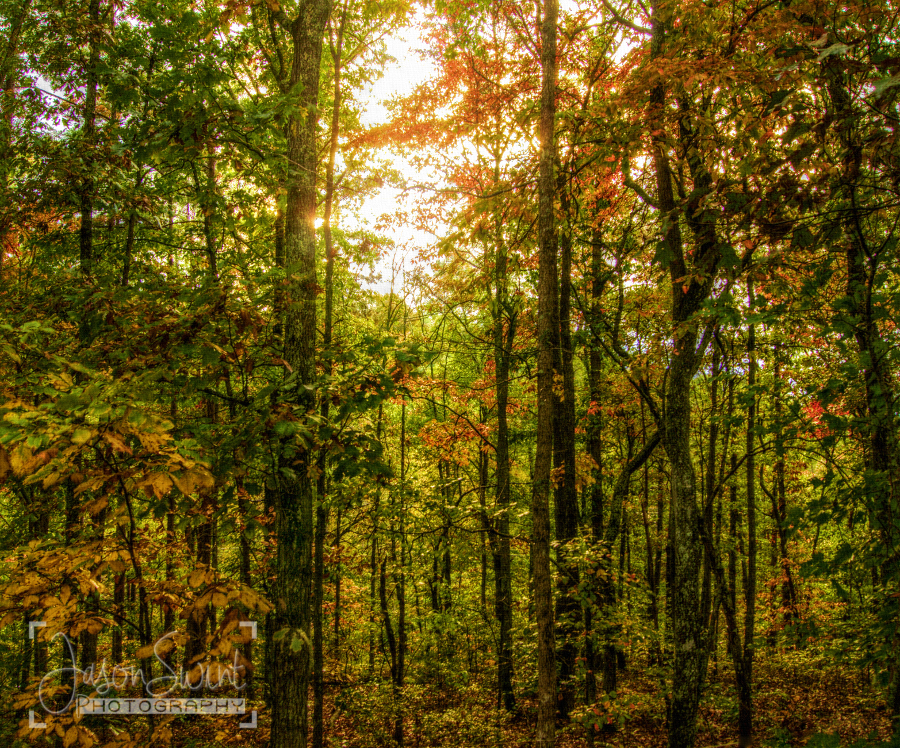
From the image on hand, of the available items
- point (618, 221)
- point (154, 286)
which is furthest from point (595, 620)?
point (154, 286)

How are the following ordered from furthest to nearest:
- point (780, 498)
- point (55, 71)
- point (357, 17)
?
point (780, 498), point (357, 17), point (55, 71)

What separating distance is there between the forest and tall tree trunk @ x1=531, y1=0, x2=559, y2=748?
0.12 feet

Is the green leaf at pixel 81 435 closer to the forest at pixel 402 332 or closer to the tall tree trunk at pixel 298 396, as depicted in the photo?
the forest at pixel 402 332

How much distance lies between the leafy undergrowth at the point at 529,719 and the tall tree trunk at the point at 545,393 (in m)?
5.31

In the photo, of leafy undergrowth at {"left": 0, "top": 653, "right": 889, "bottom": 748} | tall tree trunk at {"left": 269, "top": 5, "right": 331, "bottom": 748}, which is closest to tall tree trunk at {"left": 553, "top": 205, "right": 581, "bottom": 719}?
leafy undergrowth at {"left": 0, "top": 653, "right": 889, "bottom": 748}

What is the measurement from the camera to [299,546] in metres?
4.35

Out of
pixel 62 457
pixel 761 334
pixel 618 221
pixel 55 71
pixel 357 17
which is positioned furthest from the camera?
pixel 761 334

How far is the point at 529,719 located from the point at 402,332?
8.50 m

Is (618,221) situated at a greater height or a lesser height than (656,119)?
greater

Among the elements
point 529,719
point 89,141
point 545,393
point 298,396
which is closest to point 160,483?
point 298,396

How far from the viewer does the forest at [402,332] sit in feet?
9.91

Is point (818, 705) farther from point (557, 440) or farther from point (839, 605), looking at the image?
point (557, 440)

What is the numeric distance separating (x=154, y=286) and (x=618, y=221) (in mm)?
7663

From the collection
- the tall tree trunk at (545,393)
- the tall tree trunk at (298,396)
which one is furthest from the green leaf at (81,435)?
the tall tree trunk at (545,393)
